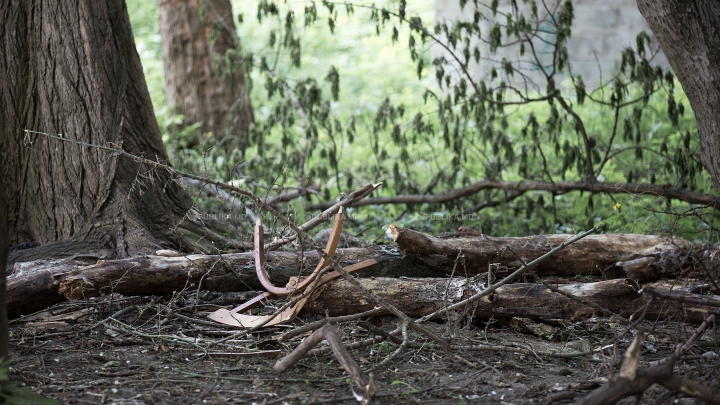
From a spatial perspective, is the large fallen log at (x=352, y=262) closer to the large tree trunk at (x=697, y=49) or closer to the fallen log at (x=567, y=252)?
the fallen log at (x=567, y=252)

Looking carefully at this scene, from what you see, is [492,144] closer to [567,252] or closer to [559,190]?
[559,190]

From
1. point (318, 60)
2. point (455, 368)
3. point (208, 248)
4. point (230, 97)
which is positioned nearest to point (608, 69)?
point (230, 97)

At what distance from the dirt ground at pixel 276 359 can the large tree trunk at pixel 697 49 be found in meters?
1.21

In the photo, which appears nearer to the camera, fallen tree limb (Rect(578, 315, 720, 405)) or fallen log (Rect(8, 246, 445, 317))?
fallen tree limb (Rect(578, 315, 720, 405))

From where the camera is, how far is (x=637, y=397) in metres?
2.40

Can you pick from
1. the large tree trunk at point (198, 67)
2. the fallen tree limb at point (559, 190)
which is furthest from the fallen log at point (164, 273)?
the large tree trunk at point (198, 67)

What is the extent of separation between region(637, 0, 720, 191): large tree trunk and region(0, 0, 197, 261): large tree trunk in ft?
10.2

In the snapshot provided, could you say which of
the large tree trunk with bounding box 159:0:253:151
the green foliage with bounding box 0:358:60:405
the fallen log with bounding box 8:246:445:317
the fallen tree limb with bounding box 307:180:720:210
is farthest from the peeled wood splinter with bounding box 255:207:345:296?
the large tree trunk with bounding box 159:0:253:151

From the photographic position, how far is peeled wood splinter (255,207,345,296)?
338 cm

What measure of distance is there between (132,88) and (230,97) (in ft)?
15.9

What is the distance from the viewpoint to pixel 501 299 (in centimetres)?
352

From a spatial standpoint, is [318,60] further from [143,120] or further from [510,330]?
[510,330]

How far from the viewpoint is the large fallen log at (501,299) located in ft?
11.5

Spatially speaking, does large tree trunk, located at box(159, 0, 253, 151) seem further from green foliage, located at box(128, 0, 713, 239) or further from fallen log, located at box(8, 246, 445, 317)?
fallen log, located at box(8, 246, 445, 317)
